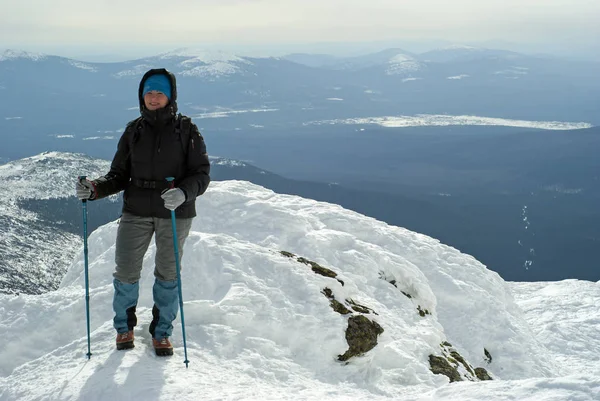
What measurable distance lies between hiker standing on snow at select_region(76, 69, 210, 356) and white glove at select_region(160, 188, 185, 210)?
0.06 ft

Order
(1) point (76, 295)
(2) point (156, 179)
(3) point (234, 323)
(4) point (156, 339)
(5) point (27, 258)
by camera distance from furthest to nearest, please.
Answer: (5) point (27, 258), (1) point (76, 295), (3) point (234, 323), (4) point (156, 339), (2) point (156, 179)

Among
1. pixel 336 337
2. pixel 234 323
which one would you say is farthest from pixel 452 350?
pixel 234 323

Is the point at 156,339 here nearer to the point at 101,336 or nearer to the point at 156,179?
the point at 101,336

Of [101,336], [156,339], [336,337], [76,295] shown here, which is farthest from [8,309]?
[336,337]

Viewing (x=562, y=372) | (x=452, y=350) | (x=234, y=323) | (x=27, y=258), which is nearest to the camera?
(x=234, y=323)

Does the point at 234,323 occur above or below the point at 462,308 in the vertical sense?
above

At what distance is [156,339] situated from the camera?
6.76 metres

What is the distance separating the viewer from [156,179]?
20.5ft

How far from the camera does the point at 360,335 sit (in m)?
9.21

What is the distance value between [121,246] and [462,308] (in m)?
13.3

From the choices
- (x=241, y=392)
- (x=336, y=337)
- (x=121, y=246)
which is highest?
(x=121, y=246)

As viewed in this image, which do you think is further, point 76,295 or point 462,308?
point 462,308

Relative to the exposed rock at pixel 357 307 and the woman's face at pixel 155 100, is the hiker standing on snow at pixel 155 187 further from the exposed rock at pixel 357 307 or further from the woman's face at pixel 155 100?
the exposed rock at pixel 357 307

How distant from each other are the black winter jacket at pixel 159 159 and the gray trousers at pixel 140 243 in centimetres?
15
